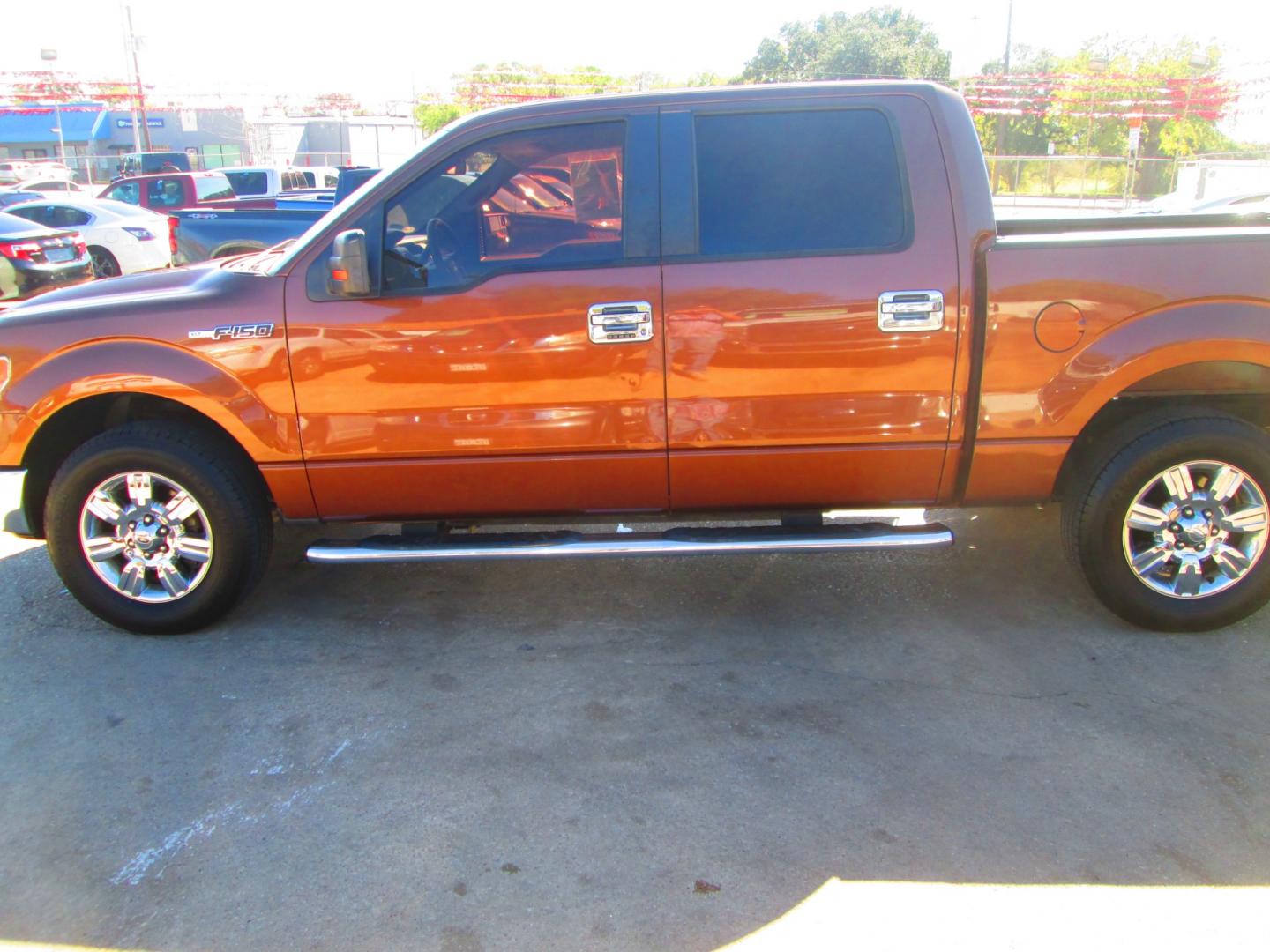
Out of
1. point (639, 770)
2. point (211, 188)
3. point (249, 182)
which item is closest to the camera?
point (639, 770)

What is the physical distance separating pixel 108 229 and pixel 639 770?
1481 cm

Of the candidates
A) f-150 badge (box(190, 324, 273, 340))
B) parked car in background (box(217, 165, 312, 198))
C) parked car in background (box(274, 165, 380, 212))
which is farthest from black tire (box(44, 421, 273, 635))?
parked car in background (box(217, 165, 312, 198))

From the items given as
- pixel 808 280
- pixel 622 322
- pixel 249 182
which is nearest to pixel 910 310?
pixel 808 280

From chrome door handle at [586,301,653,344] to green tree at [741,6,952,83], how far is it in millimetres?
57599

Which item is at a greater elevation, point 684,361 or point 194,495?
point 684,361

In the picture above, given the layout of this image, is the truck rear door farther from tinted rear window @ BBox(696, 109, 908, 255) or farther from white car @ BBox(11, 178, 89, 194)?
white car @ BBox(11, 178, 89, 194)

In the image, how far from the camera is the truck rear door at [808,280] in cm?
383

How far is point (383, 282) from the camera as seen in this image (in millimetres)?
3922

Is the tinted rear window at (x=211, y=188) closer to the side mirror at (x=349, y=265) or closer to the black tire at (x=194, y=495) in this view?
the black tire at (x=194, y=495)

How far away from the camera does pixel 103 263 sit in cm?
1531

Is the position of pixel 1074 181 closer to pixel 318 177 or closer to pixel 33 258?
pixel 318 177

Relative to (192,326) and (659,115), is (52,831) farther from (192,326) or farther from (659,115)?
(659,115)

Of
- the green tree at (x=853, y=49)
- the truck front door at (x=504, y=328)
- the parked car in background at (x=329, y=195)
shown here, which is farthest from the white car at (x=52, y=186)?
the green tree at (x=853, y=49)

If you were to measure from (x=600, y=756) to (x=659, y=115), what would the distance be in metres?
2.38
